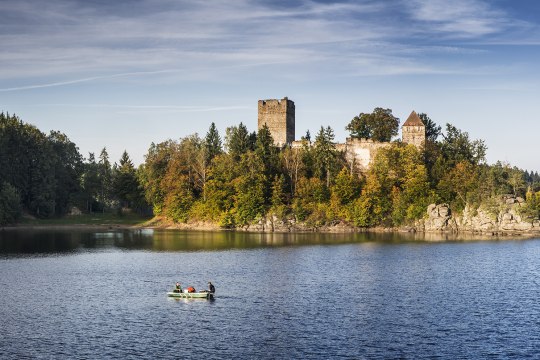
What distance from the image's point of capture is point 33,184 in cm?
14350

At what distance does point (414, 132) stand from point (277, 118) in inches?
1272

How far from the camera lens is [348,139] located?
139m

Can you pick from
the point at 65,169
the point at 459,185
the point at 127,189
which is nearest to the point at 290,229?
the point at 459,185

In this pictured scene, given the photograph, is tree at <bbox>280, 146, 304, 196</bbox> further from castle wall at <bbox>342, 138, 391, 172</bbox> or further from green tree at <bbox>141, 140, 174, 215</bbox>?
green tree at <bbox>141, 140, 174, 215</bbox>

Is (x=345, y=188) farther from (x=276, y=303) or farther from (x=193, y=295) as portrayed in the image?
(x=276, y=303)

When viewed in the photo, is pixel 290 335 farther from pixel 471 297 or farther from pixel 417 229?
pixel 417 229

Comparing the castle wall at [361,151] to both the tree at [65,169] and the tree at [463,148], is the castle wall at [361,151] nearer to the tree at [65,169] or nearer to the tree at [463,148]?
the tree at [463,148]

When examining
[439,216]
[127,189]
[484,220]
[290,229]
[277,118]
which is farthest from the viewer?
[127,189]

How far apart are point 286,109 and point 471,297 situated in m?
96.4

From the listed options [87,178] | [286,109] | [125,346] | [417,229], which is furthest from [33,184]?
[125,346]

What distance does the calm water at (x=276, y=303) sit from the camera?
40.4m

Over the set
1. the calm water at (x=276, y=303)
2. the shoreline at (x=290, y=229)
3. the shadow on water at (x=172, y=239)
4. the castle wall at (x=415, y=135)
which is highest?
the castle wall at (x=415, y=135)

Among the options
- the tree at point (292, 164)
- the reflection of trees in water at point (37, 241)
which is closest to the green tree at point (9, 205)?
the reflection of trees in water at point (37, 241)

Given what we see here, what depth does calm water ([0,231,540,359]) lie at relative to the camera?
1591 inches
